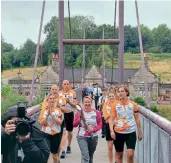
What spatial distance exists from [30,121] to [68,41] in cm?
1064

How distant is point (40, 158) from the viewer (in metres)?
3.67

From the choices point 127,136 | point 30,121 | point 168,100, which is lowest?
point 168,100

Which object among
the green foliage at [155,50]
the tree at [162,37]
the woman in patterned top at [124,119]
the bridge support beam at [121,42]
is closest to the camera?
the woman in patterned top at [124,119]

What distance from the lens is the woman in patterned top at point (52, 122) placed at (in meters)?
7.98

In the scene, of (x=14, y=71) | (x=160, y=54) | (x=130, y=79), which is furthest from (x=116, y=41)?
(x=160, y=54)

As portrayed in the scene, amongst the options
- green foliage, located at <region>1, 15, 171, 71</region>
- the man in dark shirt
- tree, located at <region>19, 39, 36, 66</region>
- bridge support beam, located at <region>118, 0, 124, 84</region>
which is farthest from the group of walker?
tree, located at <region>19, 39, 36, 66</region>

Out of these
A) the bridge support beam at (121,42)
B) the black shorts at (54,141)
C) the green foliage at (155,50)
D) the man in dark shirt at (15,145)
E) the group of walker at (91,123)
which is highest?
the green foliage at (155,50)

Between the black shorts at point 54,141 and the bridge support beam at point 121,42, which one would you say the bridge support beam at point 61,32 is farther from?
the black shorts at point 54,141

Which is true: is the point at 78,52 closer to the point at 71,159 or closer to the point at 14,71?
the point at 14,71

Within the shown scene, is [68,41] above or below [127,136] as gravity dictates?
above

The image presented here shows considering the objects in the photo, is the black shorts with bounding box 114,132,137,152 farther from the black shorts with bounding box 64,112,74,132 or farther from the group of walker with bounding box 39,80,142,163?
the black shorts with bounding box 64,112,74,132

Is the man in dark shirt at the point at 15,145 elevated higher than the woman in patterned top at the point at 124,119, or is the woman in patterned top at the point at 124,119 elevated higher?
the man in dark shirt at the point at 15,145

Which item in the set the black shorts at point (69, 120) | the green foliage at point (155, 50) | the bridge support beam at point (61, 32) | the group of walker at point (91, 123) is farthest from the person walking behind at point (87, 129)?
the green foliage at point (155, 50)

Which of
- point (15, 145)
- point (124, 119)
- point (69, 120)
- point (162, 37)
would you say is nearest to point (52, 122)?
point (124, 119)
